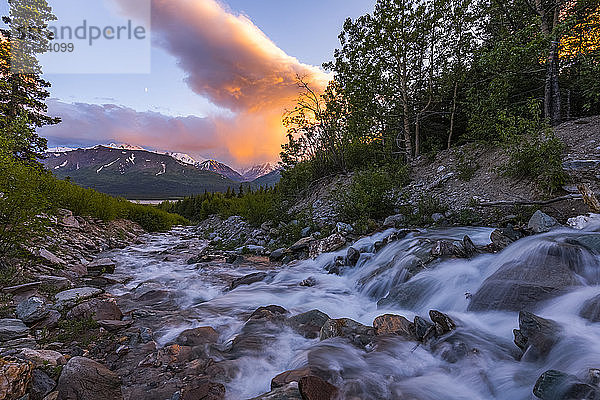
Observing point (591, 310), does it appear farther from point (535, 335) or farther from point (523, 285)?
point (535, 335)

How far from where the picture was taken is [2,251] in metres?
6.88

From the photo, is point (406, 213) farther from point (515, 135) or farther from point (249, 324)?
point (249, 324)

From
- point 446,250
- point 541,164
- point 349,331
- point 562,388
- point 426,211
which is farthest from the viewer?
point 426,211

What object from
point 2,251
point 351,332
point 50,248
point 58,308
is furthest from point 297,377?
point 50,248

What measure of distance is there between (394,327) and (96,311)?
18.0 ft

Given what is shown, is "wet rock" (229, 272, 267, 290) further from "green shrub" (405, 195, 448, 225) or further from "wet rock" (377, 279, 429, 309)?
"green shrub" (405, 195, 448, 225)

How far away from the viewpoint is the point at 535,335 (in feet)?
11.1

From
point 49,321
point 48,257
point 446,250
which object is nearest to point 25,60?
point 48,257

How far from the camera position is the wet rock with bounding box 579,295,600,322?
3.66 m

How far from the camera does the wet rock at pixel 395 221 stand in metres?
10.2

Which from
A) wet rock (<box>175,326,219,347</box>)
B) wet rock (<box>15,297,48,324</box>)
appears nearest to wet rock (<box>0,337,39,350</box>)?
wet rock (<box>15,297,48,324</box>)

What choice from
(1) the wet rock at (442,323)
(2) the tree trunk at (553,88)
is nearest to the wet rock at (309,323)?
(1) the wet rock at (442,323)

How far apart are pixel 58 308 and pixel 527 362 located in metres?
7.54

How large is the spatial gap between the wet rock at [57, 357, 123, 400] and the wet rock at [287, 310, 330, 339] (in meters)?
2.71
